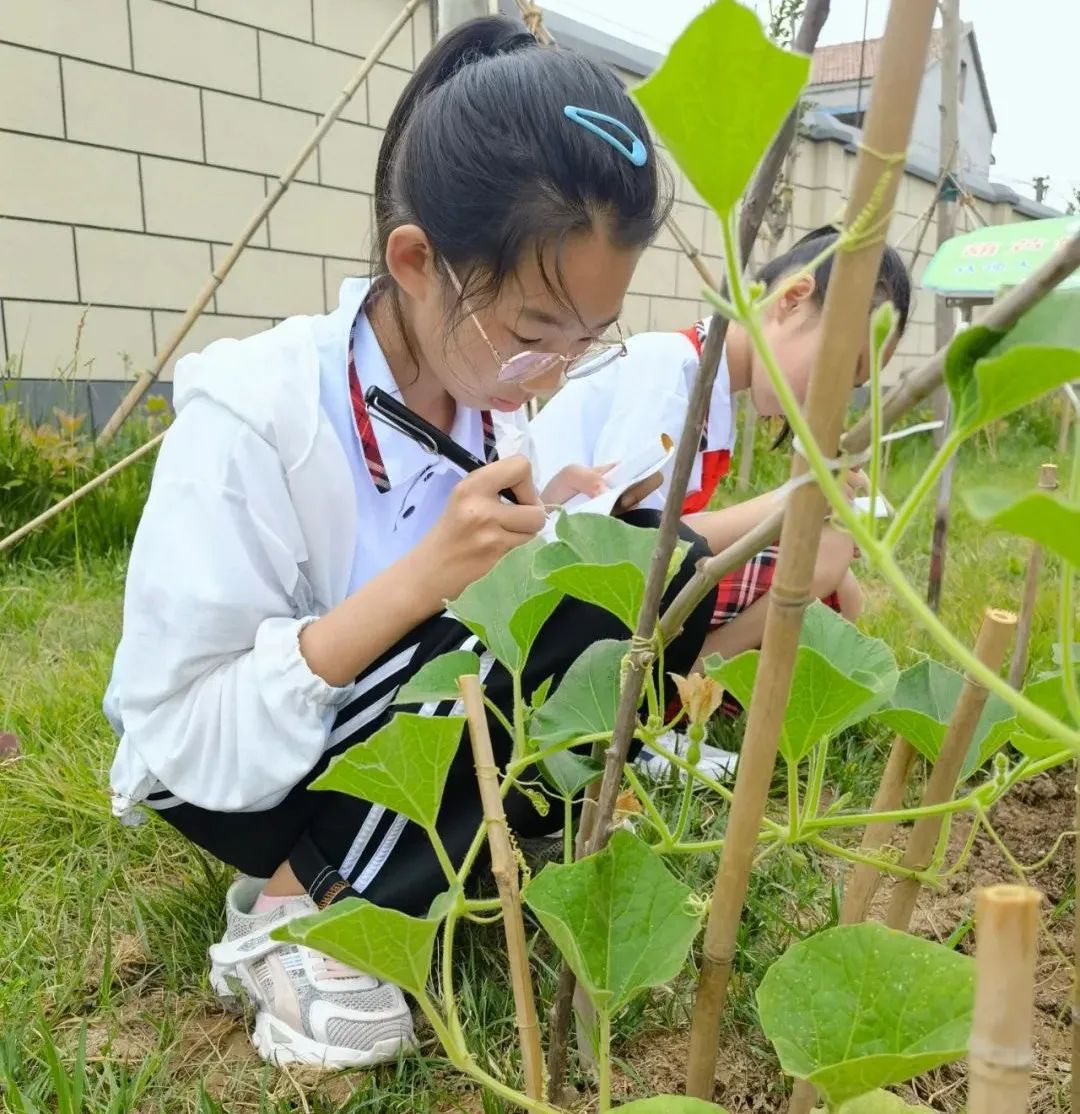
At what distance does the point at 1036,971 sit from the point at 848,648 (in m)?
0.46

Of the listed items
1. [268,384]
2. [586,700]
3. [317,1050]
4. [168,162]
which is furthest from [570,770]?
[168,162]

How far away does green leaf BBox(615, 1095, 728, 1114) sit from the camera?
0.35 meters

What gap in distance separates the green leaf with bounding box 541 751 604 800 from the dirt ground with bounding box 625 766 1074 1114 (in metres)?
0.26

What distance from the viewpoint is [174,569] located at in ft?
2.58

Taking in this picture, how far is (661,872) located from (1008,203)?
259 inches

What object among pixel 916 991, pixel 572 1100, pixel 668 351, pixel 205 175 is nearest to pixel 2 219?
pixel 205 175

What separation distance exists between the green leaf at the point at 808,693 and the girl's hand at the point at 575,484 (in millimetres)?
564

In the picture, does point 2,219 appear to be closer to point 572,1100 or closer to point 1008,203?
point 572,1100

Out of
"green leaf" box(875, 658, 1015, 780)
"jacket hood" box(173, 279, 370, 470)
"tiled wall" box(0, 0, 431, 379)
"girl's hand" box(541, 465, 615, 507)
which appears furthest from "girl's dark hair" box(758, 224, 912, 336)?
"tiled wall" box(0, 0, 431, 379)

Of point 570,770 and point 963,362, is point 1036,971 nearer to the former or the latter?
point 570,770

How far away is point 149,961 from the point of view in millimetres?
845

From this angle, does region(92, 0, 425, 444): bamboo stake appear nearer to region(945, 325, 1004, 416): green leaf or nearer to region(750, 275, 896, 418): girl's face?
region(750, 275, 896, 418): girl's face

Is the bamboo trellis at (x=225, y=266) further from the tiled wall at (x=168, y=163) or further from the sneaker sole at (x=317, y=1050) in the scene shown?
the sneaker sole at (x=317, y=1050)

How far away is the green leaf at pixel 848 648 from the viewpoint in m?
0.46
